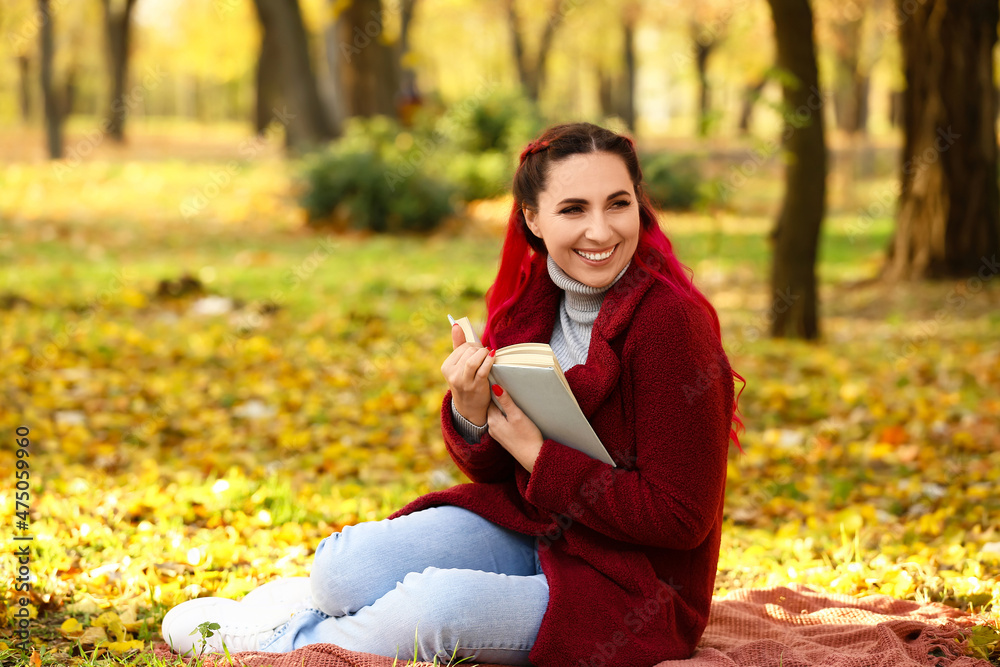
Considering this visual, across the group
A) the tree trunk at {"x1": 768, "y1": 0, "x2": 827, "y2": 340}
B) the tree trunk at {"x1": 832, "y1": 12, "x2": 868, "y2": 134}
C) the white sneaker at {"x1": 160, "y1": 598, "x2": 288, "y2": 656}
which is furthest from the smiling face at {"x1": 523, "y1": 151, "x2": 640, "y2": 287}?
the tree trunk at {"x1": 832, "y1": 12, "x2": 868, "y2": 134}

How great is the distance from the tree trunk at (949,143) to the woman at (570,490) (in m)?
7.01

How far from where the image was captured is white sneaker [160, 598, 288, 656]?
2508 mm

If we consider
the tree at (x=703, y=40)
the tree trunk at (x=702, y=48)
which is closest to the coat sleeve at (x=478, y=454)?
the tree at (x=703, y=40)

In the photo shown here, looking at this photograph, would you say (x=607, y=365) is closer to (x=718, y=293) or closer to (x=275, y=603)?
(x=275, y=603)

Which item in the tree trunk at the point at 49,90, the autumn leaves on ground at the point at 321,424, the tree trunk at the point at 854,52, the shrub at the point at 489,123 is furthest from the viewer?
the tree trunk at the point at 854,52

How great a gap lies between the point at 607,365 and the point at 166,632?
1.48 metres

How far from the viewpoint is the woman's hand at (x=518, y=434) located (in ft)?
7.45

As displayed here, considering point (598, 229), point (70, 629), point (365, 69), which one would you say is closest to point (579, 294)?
point (598, 229)

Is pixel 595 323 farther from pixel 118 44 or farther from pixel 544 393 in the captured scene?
pixel 118 44

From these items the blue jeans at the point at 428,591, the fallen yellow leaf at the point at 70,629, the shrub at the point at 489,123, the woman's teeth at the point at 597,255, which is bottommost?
the fallen yellow leaf at the point at 70,629

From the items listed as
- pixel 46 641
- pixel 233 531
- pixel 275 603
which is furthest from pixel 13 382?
pixel 275 603

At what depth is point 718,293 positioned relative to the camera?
9.38 m

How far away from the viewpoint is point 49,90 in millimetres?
14742

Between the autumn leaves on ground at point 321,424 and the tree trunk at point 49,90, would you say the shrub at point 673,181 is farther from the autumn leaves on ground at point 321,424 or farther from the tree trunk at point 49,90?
the tree trunk at point 49,90
